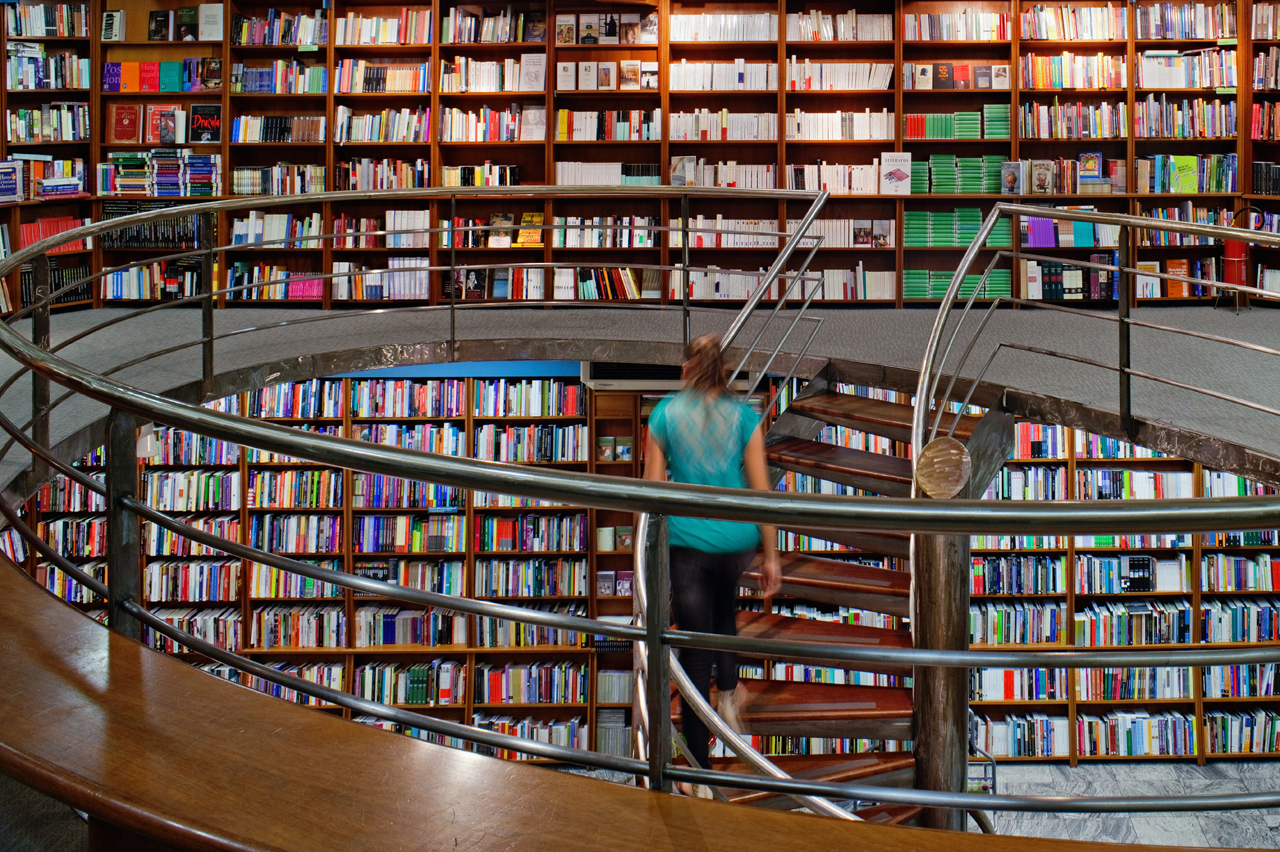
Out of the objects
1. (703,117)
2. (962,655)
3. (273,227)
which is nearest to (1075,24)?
(703,117)

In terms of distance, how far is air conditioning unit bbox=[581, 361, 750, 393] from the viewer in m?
6.19

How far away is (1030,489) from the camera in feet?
20.4

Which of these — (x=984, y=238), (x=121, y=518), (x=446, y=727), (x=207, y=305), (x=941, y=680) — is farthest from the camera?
(x=207, y=305)

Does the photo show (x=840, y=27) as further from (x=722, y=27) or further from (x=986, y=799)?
(x=986, y=799)

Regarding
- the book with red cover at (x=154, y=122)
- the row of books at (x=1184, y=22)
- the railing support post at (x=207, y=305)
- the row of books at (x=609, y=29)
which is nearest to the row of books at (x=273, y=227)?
the book with red cover at (x=154, y=122)

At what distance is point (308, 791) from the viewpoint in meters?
1.14

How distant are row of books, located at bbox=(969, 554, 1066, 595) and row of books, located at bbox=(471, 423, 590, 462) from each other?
2352 millimetres

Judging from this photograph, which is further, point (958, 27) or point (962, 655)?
point (958, 27)

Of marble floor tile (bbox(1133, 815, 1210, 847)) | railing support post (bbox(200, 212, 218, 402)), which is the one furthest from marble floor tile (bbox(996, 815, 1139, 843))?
railing support post (bbox(200, 212, 218, 402))

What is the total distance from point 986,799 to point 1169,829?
5239mm

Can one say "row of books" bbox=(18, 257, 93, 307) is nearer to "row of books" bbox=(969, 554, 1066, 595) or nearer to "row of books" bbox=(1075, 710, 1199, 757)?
"row of books" bbox=(969, 554, 1066, 595)

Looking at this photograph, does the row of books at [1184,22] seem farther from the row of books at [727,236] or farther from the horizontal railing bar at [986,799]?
the horizontal railing bar at [986,799]

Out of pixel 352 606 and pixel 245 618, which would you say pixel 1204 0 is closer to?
pixel 352 606

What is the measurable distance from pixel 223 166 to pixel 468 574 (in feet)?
9.35
